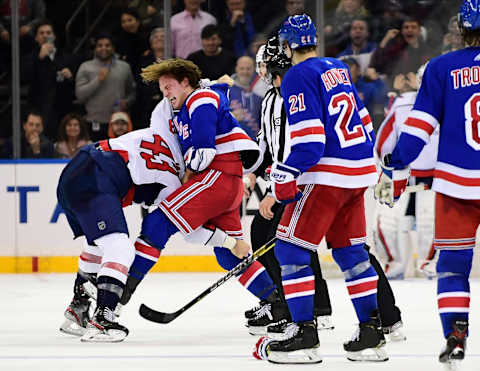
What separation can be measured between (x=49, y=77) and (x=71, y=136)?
40cm

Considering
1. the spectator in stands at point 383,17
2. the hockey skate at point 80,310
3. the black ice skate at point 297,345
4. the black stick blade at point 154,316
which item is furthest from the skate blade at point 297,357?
the spectator in stands at point 383,17

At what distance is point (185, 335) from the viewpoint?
4.21 meters

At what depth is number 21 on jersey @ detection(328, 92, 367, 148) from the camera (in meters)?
3.36

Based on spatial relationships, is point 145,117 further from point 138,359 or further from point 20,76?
A: point 138,359

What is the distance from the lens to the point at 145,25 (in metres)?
6.94

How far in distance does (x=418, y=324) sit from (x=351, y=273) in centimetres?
113

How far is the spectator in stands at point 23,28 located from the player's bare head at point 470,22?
4.23m

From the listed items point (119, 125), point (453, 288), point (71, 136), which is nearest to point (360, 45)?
point (119, 125)

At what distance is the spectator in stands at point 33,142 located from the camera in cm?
685

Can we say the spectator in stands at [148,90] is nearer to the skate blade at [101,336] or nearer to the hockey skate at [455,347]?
the skate blade at [101,336]

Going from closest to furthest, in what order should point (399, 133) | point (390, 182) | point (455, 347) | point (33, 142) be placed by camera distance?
point (455, 347)
point (390, 182)
point (399, 133)
point (33, 142)

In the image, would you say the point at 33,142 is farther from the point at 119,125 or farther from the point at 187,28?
the point at 187,28

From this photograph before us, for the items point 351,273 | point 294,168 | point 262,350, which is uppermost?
point 294,168

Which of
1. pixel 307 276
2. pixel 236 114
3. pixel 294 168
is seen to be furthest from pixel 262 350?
pixel 236 114
